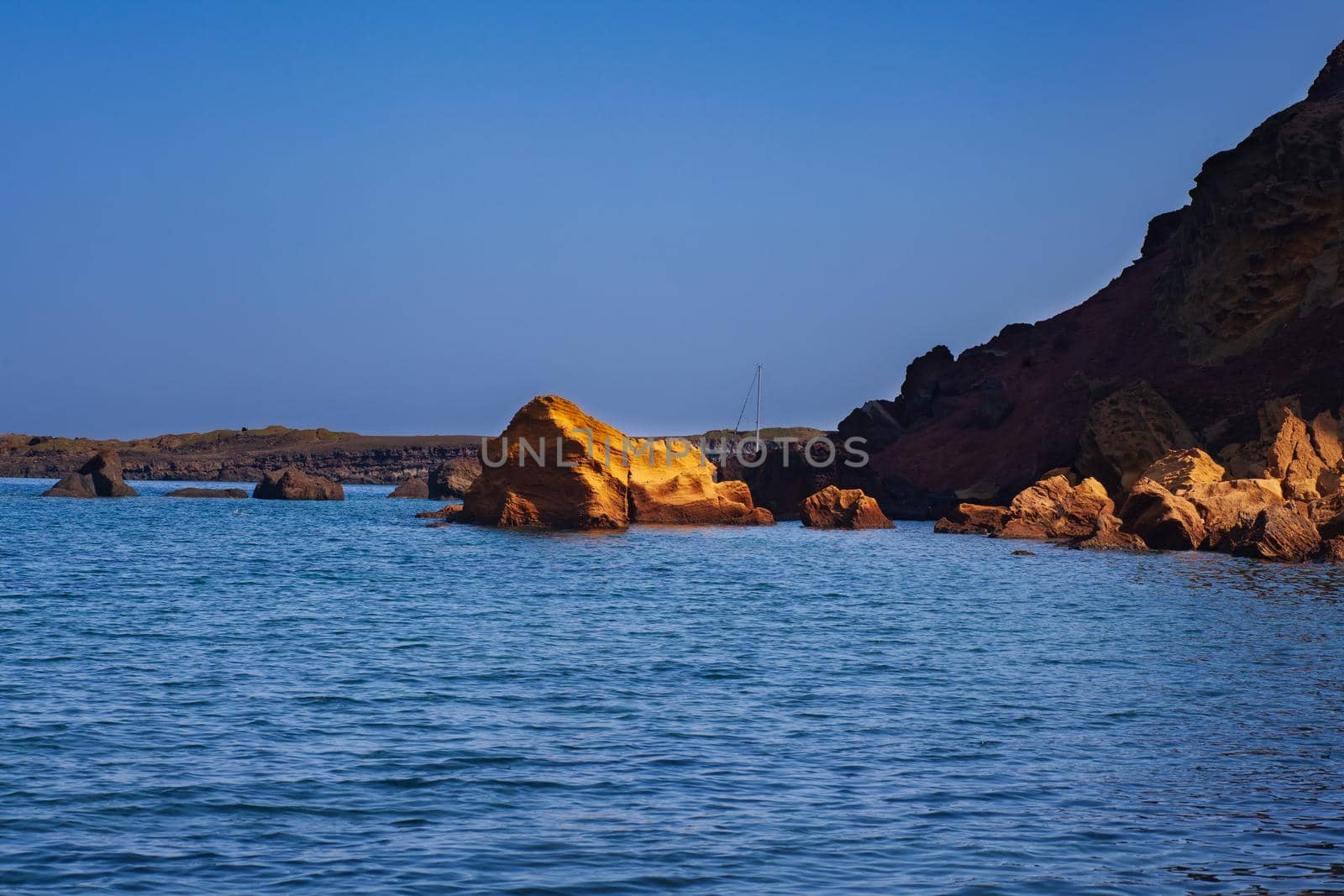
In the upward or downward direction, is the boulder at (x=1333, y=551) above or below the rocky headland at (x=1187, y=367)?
below

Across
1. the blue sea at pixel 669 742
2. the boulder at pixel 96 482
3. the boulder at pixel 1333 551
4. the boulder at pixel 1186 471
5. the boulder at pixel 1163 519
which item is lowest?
the blue sea at pixel 669 742

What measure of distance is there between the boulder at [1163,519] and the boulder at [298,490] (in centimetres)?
8578

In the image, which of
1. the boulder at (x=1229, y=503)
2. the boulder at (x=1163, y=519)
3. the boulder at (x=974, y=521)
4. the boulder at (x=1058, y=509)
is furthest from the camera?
the boulder at (x=974, y=521)

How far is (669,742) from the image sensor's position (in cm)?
1372

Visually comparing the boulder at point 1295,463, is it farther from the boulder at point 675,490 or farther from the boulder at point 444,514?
the boulder at point 444,514

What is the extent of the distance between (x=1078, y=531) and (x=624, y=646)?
41.2 metres

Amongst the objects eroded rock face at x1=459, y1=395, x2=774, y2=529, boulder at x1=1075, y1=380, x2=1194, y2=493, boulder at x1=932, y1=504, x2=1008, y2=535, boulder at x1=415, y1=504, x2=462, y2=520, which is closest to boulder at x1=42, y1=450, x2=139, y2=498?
boulder at x1=415, y1=504, x2=462, y2=520

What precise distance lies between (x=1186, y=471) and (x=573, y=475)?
25470 mm

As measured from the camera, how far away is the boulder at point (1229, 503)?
45.8m

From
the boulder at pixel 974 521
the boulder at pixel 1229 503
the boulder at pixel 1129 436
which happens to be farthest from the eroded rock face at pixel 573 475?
the boulder at pixel 1229 503

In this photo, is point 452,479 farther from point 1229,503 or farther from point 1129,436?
point 1229,503

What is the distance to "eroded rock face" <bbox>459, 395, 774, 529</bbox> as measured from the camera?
55062 mm

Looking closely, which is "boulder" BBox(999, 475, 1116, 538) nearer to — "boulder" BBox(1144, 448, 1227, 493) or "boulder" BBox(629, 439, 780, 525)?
"boulder" BBox(1144, 448, 1227, 493)

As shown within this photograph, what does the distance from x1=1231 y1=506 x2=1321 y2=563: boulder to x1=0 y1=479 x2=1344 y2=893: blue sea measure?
10.4m
